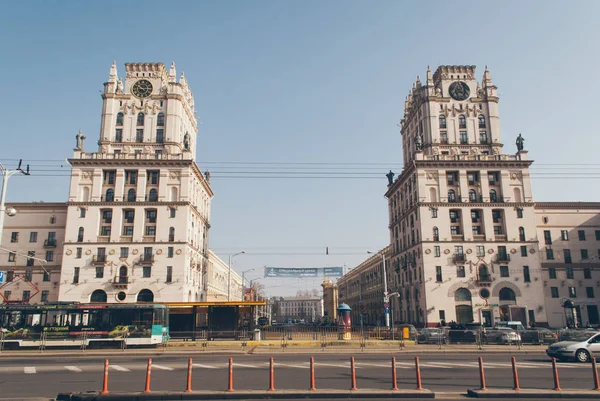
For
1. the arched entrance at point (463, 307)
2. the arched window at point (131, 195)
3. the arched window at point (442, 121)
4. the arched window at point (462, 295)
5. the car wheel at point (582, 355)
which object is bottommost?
the car wheel at point (582, 355)

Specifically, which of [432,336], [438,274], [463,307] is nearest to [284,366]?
[432,336]

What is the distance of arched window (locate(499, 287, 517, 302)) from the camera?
65.6 metres

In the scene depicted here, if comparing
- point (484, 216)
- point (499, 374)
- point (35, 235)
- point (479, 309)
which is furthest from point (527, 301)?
point (35, 235)

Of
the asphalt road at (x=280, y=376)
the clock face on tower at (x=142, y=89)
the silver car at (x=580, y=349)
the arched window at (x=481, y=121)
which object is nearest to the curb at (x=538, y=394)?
the asphalt road at (x=280, y=376)

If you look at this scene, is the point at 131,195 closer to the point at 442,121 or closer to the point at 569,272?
the point at 442,121

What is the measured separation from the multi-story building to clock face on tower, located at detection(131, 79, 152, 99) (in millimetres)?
21022

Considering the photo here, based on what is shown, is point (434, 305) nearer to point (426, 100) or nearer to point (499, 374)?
point (426, 100)

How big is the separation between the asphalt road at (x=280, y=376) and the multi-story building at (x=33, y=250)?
47943mm

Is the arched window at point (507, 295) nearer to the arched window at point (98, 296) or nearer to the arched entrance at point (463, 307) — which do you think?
the arched entrance at point (463, 307)

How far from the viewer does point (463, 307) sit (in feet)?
214

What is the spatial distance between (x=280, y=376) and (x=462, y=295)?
173 ft

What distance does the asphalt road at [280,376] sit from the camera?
16.8 m

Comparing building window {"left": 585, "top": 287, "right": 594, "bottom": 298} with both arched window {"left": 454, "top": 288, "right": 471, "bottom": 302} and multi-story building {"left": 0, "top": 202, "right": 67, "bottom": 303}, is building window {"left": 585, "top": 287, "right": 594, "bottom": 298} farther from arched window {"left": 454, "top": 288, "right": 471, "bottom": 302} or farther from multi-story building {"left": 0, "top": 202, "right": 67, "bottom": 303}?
multi-story building {"left": 0, "top": 202, "right": 67, "bottom": 303}

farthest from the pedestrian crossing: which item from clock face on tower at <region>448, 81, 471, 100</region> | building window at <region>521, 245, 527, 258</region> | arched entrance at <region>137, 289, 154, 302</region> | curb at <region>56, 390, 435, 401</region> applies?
clock face on tower at <region>448, 81, 471, 100</region>
